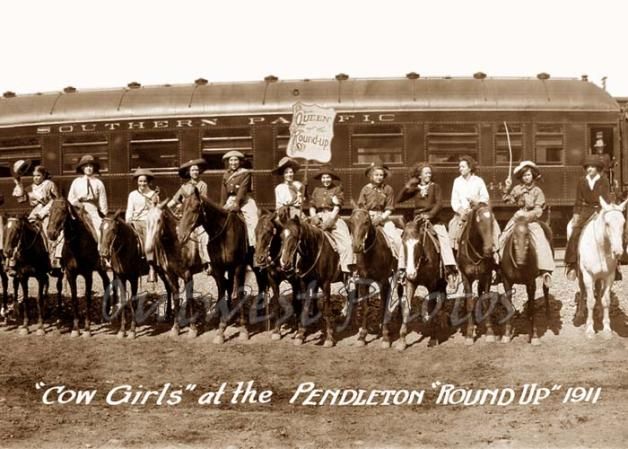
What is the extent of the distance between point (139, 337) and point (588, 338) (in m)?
6.02

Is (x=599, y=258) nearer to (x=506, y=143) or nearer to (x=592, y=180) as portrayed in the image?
(x=592, y=180)

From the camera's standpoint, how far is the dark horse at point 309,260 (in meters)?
9.09

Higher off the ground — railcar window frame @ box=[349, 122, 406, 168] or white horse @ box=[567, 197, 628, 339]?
railcar window frame @ box=[349, 122, 406, 168]

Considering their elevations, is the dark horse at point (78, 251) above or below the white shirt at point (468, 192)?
below

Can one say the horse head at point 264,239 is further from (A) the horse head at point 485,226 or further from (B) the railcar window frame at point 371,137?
(B) the railcar window frame at point 371,137

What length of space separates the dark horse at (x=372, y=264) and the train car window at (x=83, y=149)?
7.80m

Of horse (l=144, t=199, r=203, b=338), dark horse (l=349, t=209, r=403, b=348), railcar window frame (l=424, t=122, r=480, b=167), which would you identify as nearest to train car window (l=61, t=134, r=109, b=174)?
horse (l=144, t=199, r=203, b=338)

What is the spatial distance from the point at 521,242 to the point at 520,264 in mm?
278

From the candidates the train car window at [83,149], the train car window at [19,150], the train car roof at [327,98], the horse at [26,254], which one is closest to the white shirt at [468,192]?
the train car roof at [327,98]

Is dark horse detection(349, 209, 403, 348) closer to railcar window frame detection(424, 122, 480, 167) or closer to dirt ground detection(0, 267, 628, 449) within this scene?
dirt ground detection(0, 267, 628, 449)

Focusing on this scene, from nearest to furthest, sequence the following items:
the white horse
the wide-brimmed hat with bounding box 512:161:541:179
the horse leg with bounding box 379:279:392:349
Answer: the white horse → the horse leg with bounding box 379:279:392:349 → the wide-brimmed hat with bounding box 512:161:541:179

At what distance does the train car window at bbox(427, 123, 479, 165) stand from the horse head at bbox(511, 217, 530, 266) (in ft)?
18.6

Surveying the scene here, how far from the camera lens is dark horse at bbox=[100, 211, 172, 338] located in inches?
399

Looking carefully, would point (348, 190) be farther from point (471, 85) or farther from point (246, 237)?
point (246, 237)
